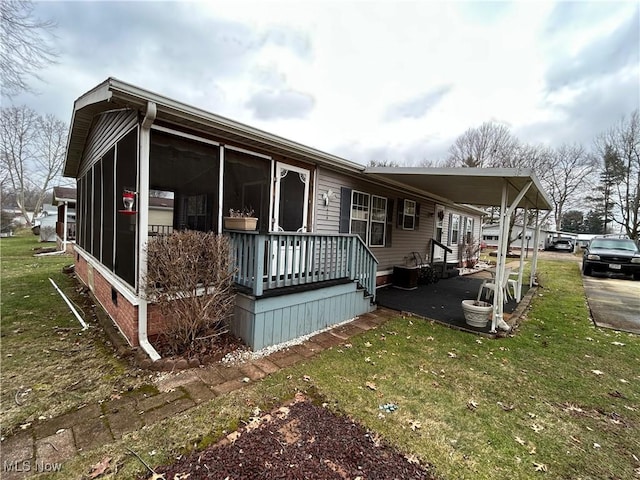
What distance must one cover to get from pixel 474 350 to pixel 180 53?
30.1 ft

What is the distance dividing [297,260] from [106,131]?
4.03 meters

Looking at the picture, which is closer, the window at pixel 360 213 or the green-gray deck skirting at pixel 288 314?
the green-gray deck skirting at pixel 288 314

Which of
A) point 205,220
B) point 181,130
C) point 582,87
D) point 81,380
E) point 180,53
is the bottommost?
point 81,380

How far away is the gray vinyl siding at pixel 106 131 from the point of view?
4070 mm

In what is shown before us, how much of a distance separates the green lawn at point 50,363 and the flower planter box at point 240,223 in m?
2.12

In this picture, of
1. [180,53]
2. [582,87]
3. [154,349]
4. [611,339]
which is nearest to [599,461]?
[611,339]

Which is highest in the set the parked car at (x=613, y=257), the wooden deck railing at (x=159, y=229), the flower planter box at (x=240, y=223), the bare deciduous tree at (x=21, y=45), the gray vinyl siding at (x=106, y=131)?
the bare deciduous tree at (x=21, y=45)

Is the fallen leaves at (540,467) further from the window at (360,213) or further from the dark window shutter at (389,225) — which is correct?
the dark window shutter at (389,225)

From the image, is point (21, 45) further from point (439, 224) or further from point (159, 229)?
point (439, 224)

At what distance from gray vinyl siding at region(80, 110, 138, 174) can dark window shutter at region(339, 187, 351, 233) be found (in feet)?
13.4

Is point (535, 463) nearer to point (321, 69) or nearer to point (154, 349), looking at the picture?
point (154, 349)

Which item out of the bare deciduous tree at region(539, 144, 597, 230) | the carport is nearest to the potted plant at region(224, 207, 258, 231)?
the carport

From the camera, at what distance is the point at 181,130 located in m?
3.99

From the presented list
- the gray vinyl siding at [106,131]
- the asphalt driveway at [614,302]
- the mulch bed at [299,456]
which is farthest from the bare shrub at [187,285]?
the asphalt driveway at [614,302]
